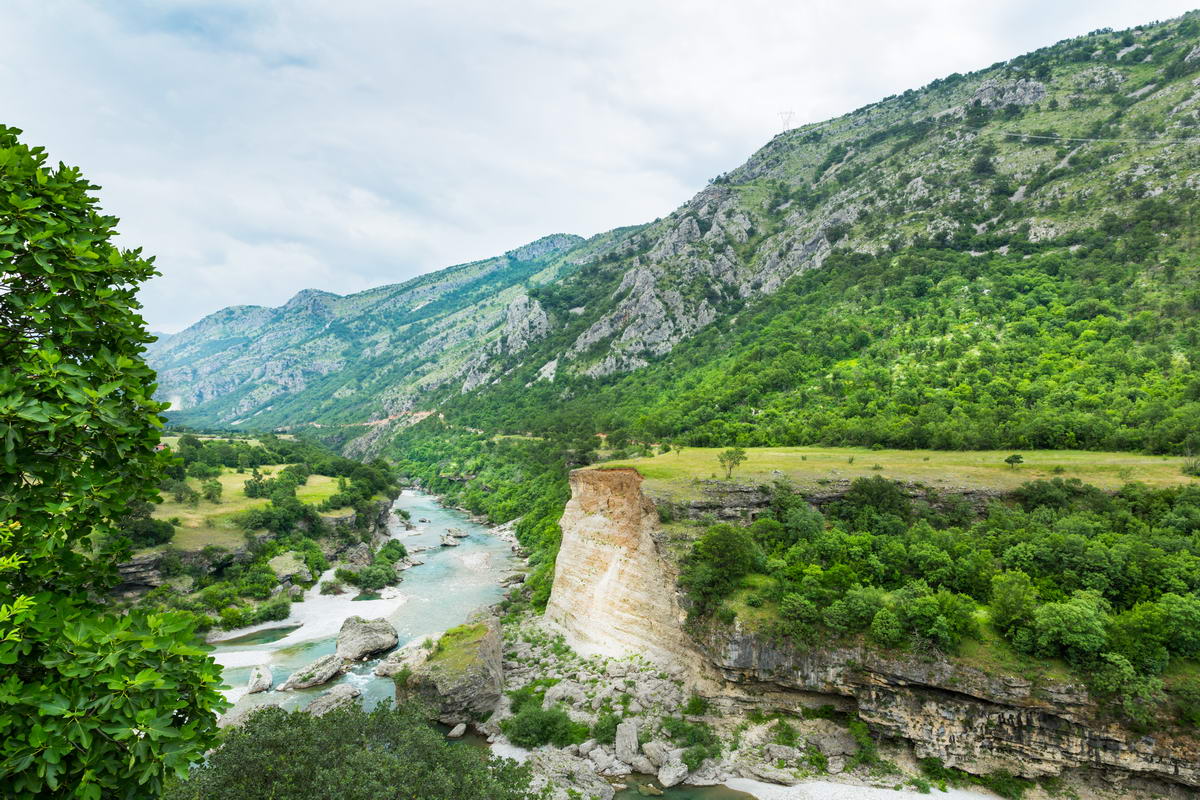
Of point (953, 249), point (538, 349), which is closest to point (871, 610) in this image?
point (953, 249)

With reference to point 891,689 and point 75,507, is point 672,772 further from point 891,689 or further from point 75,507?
point 75,507

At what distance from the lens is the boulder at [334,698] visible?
2707 cm

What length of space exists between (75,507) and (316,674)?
33246mm

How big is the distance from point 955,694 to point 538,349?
11908 cm

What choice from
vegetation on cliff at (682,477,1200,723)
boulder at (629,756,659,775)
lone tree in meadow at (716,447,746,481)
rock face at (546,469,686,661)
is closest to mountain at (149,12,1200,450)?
vegetation on cliff at (682,477,1200,723)

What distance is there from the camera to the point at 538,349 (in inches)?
5256

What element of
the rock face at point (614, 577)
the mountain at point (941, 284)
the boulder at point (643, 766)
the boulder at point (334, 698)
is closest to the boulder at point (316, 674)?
the boulder at point (334, 698)

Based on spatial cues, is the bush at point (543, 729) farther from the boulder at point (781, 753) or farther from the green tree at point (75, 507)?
the green tree at point (75, 507)

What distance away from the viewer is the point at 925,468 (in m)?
32.9

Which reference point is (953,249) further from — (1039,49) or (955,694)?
(1039,49)

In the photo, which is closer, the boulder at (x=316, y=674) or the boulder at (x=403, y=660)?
the boulder at (x=316, y=674)

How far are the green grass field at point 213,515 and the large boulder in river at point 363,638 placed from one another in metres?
18.6

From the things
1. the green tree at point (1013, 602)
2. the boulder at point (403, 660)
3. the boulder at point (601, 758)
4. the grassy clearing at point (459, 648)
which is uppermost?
the green tree at point (1013, 602)

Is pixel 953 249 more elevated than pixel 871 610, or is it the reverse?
pixel 953 249
